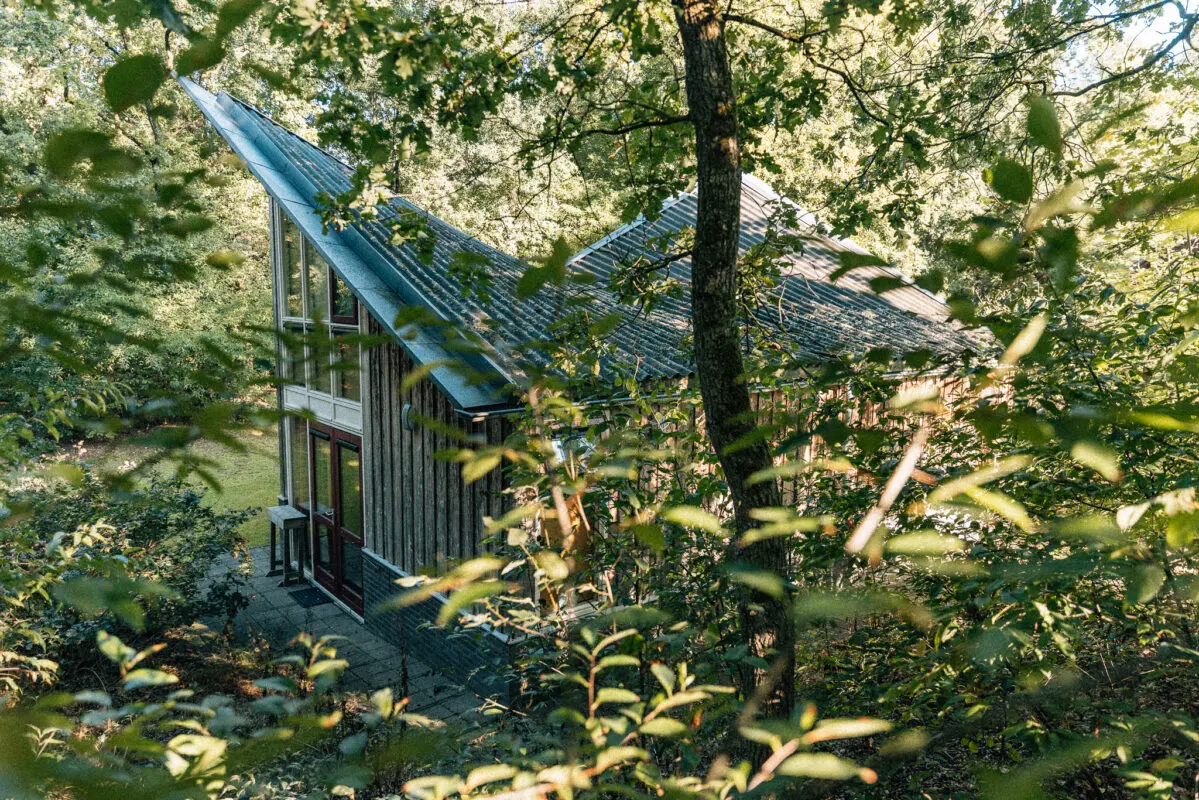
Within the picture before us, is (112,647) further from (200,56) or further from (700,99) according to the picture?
(700,99)

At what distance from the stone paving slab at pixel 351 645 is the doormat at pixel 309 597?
0.25 feet

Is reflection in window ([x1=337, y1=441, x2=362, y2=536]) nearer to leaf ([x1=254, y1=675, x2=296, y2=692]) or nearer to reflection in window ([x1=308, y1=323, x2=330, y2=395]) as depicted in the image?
leaf ([x1=254, y1=675, x2=296, y2=692])

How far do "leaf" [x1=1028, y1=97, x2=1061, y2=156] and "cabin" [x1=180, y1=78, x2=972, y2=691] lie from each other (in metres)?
3.25

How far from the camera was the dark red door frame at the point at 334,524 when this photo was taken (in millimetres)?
9477

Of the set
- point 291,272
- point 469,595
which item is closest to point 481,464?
point 469,595

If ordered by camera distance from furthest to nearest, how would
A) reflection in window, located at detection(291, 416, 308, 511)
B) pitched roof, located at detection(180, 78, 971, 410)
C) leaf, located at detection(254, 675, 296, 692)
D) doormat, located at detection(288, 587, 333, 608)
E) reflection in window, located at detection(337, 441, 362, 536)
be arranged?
reflection in window, located at detection(291, 416, 308, 511)
doormat, located at detection(288, 587, 333, 608)
reflection in window, located at detection(337, 441, 362, 536)
pitched roof, located at detection(180, 78, 971, 410)
leaf, located at detection(254, 675, 296, 692)

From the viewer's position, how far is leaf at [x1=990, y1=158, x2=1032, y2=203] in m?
0.70

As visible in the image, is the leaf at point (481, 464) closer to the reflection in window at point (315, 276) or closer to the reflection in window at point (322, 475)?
the reflection in window at point (315, 276)

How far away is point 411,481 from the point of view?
8086 millimetres

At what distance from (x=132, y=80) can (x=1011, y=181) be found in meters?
0.89

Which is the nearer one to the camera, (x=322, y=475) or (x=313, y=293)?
(x=313, y=293)

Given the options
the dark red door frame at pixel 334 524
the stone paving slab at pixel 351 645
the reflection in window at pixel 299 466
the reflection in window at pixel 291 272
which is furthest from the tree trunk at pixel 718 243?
the reflection in window at pixel 299 466

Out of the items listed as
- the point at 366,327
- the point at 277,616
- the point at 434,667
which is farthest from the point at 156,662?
the point at 366,327

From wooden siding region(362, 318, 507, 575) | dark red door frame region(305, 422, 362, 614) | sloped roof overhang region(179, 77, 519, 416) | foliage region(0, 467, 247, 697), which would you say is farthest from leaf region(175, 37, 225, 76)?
dark red door frame region(305, 422, 362, 614)
